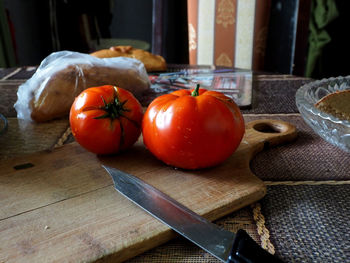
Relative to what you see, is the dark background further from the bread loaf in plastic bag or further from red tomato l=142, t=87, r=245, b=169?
red tomato l=142, t=87, r=245, b=169

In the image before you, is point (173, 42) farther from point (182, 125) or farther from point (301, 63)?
point (182, 125)

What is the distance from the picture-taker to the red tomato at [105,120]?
561 mm

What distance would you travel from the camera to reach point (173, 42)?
1659 mm

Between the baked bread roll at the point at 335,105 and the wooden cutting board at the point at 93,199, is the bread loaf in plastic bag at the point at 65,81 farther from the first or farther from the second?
the baked bread roll at the point at 335,105

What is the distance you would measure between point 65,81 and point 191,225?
559 millimetres

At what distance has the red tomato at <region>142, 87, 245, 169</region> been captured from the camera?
50cm

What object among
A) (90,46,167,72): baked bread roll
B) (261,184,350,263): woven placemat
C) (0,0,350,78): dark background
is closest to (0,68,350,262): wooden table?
(261,184,350,263): woven placemat

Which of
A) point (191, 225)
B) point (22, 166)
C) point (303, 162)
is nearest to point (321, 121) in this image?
point (303, 162)

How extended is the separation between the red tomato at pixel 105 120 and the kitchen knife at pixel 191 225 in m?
0.06

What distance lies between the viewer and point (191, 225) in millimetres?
406

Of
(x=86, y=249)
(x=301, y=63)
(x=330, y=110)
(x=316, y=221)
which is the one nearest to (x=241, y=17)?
(x=301, y=63)

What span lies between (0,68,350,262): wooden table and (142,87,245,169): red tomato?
9cm

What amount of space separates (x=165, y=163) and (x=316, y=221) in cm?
23

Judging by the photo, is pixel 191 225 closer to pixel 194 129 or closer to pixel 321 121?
pixel 194 129
